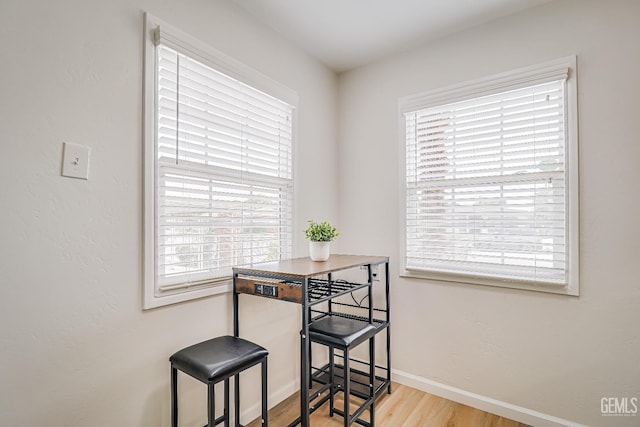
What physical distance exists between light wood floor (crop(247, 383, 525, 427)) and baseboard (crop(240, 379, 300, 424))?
0.03 metres

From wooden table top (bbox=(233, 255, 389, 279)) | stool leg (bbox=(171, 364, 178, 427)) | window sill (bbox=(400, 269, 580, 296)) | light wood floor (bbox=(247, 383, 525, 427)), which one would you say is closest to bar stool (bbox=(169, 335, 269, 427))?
stool leg (bbox=(171, 364, 178, 427))

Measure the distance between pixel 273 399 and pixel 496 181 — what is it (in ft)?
6.60

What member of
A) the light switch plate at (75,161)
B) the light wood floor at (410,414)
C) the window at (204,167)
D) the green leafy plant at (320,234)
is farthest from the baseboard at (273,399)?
the light switch plate at (75,161)

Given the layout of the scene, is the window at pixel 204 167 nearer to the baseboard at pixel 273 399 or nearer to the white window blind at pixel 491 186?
the baseboard at pixel 273 399

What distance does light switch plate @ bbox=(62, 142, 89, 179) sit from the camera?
4.11 feet

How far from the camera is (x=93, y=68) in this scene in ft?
4.38

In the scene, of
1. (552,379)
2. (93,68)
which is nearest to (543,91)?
(552,379)

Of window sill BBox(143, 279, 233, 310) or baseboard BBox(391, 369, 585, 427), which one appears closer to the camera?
window sill BBox(143, 279, 233, 310)

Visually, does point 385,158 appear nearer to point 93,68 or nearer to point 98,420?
point 93,68

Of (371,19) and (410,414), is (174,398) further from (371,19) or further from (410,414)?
(371,19)

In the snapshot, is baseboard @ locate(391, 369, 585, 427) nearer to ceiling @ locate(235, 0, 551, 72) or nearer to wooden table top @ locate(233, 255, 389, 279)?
wooden table top @ locate(233, 255, 389, 279)

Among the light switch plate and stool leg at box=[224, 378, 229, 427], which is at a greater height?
the light switch plate

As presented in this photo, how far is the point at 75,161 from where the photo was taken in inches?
50.4

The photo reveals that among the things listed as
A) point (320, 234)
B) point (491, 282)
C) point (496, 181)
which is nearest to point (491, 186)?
point (496, 181)
